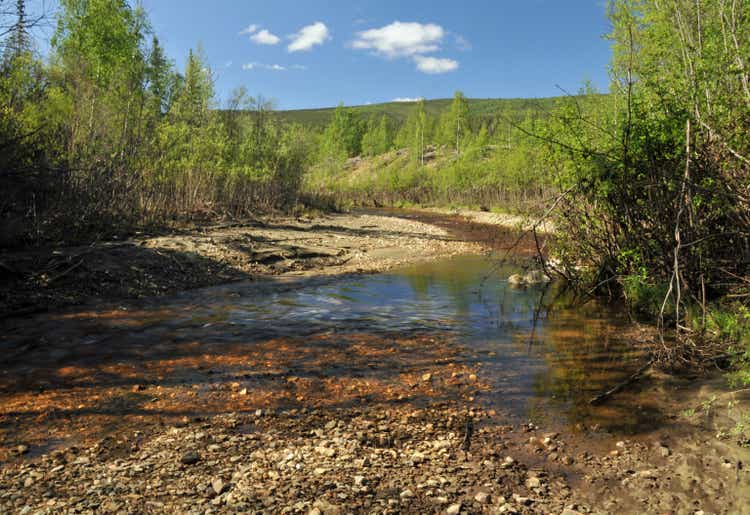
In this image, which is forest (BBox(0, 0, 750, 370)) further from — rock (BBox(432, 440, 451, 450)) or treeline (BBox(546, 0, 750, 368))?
rock (BBox(432, 440, 451, 450))

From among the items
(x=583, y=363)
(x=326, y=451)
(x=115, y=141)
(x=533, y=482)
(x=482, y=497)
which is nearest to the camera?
(x=482, y=497)

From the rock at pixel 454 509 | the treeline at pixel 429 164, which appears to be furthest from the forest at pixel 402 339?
the treeline at pixel 429 164

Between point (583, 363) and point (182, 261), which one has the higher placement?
point (182, 261)

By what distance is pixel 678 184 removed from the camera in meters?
8.62

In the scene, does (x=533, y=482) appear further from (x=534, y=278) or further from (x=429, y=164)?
(x=429, y=164)

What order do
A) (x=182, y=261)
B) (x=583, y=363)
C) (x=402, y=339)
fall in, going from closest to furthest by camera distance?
1. (x=583, y=363)
2. (x=402, y=339)
3. (x=182, y=261)

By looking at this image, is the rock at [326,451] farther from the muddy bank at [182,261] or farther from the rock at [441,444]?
the muddy bank at [182,261]

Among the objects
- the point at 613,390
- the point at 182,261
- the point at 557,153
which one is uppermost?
the point at 557,153

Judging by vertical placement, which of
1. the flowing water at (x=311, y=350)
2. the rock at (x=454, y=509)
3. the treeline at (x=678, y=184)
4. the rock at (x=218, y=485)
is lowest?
the flowing water at (x=311, y=350)

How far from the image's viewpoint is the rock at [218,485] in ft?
14.4

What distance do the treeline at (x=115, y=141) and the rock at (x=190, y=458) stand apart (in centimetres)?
804

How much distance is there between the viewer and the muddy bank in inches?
485

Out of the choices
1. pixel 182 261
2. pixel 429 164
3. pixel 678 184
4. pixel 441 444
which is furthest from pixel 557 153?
pixel 429 164

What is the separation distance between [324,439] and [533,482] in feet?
8.15
